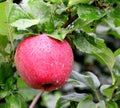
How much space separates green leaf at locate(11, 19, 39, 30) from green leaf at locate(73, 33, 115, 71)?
0.12m

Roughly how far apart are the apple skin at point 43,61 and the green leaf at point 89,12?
74 millimetres

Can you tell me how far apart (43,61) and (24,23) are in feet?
0.30

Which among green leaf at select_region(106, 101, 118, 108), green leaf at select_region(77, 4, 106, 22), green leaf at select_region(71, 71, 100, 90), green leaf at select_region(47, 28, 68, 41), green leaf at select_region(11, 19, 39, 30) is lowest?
green leaf at select_region(106, 101, 118, 108)

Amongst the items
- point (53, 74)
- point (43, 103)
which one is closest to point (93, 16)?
point (53, 74)

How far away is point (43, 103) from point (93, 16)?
1.47m

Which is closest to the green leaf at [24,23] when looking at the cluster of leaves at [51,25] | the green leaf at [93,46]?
the cluster of leaves at [51,25]

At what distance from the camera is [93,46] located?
3.04ft

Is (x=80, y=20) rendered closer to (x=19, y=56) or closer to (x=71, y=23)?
(x=71, y=23)

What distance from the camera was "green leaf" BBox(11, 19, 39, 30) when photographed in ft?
2.68

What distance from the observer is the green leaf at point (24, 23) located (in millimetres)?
816

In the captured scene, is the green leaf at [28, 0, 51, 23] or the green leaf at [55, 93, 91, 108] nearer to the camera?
the green leaf at [28, 0, 51, 23]

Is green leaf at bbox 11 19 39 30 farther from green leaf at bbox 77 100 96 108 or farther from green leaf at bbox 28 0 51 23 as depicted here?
green leaf at bbox 77 100 96 108

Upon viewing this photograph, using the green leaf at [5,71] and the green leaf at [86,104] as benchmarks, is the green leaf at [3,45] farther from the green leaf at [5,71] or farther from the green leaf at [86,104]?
the green leaf at [86,104]

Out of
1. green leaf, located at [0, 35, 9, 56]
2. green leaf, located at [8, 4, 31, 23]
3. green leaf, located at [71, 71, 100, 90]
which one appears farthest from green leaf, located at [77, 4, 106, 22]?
green leaf, located at [71, 71, 100, 90]
